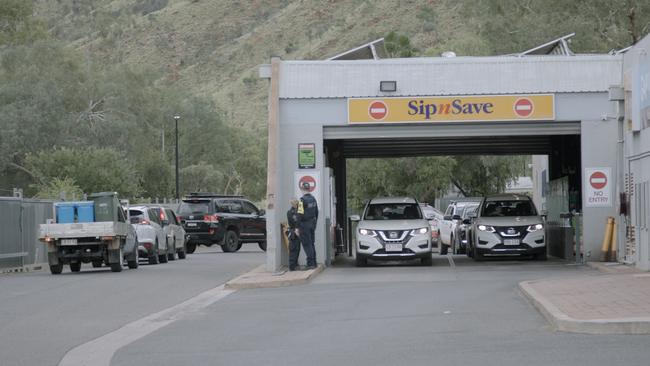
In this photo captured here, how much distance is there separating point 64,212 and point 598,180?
12.9 m

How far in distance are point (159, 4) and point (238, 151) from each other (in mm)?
57164

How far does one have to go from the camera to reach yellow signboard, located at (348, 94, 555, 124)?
27.1 m

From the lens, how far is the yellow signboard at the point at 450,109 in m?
27.1

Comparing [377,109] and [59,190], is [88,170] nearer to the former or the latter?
[59,190]

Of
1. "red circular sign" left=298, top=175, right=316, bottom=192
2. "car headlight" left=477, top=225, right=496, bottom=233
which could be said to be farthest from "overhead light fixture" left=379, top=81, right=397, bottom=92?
"car headlight" left=477, top=225, right=496, bottom=233

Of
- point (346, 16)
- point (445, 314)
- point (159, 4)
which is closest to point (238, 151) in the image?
point (346, 16)

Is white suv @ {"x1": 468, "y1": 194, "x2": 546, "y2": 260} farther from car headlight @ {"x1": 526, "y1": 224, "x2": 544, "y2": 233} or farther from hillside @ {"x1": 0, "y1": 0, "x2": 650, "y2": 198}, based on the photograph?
hillside @ {"x1": 0, "y1": 0, "x2": 650, "y2": 198}

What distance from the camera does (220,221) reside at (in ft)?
137

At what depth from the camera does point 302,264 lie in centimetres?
2727

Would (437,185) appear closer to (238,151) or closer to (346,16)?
(238,151)

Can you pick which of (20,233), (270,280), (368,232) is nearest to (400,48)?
(20,233)

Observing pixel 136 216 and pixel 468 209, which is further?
pixel 468 209

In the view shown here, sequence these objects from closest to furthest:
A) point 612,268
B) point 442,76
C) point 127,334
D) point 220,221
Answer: point 127,334, point 612,268, point 442,76, point 220,221

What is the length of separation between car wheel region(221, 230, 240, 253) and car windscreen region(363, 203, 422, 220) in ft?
45.1
